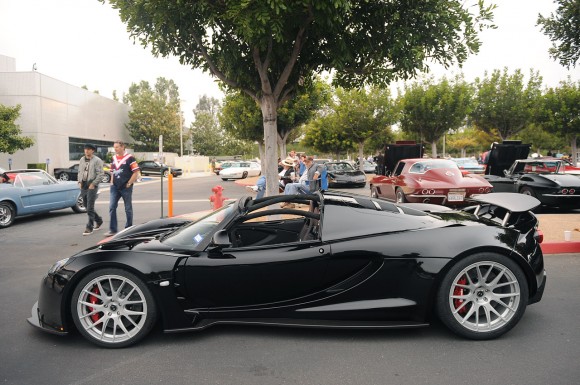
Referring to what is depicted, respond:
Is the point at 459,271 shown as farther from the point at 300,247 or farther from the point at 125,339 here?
the point at 125,339

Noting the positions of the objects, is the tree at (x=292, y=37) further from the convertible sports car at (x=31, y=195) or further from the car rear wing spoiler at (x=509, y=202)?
the convertible sports car at (x=31, y=195)

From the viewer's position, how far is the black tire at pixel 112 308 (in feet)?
11.5

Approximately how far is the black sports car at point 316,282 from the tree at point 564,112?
106ft

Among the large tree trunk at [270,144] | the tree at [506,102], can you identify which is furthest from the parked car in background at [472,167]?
the large tree trunk at [270,144]

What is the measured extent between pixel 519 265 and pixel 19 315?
4.46m

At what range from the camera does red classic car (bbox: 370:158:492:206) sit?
1003 centimetres

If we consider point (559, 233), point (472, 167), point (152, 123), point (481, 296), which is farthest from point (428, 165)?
point (152, 123)

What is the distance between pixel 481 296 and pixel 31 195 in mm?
10562

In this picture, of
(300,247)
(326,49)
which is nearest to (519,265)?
(300,247)

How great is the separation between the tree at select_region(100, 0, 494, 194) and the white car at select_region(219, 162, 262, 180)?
23.8 metres

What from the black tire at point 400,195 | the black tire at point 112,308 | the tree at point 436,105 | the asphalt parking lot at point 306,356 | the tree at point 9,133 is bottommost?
the asphalt parking lot at point 306,356

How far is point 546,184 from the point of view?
1065 cm

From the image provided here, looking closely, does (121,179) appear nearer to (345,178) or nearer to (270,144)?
(270,144)

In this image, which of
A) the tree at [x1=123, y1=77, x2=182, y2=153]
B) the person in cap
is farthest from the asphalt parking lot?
the tree at [x1=123, y1=77, x2=182, y2=153]
